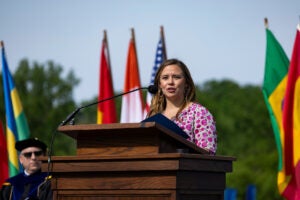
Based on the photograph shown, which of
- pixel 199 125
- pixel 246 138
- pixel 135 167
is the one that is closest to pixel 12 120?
pixel 199 125

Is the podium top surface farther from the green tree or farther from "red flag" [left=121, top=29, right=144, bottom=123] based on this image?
the green tree

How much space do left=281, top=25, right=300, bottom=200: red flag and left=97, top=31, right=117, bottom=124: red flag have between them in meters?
3.58

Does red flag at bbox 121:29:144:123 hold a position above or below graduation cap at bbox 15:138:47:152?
above

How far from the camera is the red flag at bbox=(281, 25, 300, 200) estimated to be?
32.3 feet

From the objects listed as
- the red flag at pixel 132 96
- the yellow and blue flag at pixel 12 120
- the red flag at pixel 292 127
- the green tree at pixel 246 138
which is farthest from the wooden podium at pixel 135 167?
the green tree at pixel 246 138

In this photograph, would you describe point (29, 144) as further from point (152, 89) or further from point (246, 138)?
point (246, 138)

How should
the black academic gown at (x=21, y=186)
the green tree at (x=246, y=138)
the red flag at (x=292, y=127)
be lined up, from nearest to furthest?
the black academic gown at (x=21, y=186) < the red flag at (x=292, y=127) < the green tree at (x=246, y=138)

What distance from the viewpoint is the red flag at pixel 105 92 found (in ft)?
43.2

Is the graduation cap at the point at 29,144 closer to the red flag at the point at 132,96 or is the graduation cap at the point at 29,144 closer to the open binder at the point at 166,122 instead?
the red flag at the point at 132,96

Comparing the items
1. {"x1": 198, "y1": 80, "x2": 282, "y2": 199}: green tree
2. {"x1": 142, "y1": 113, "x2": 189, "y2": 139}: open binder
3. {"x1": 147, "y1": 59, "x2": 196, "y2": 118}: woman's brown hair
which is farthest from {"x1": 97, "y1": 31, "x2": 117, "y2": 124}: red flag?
{"x1": 198, "y1": 80, "x2": 282, "y2": 199}: green tree

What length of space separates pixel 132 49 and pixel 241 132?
135ft

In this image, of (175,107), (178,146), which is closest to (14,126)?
(175,107)

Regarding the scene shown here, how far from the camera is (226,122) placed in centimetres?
5497

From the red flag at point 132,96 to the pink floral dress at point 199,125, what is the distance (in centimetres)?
685
